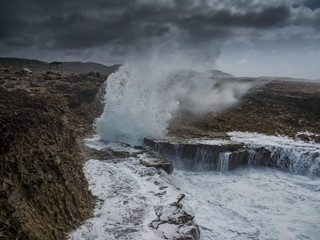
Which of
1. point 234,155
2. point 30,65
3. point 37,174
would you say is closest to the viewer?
point 37,174

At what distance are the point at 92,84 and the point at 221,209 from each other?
1433 cm

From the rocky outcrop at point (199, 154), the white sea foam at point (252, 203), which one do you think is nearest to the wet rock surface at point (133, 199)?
the white sea foam at point (252, 203)

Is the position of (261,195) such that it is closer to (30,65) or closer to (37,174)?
(37,174)

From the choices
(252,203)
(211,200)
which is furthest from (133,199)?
(252,203)

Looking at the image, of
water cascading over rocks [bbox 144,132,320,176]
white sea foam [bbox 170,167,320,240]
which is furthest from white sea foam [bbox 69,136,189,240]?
water cascading over rocks [bbox 144,132,320,176]

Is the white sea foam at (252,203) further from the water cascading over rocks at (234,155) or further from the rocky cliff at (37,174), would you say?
the rocky cliff at (37,174)

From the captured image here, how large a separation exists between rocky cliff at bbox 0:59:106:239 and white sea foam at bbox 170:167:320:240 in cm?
300

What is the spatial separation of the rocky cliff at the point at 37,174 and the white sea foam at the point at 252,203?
9.84 feet

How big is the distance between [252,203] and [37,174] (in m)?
5.91

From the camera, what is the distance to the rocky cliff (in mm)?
3443

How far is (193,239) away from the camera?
4.83 m

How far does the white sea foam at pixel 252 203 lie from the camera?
19.2ft

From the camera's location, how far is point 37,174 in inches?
167

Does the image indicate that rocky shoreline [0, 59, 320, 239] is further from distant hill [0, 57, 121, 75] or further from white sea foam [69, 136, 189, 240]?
distant hill [0, 57, 121, 75]
